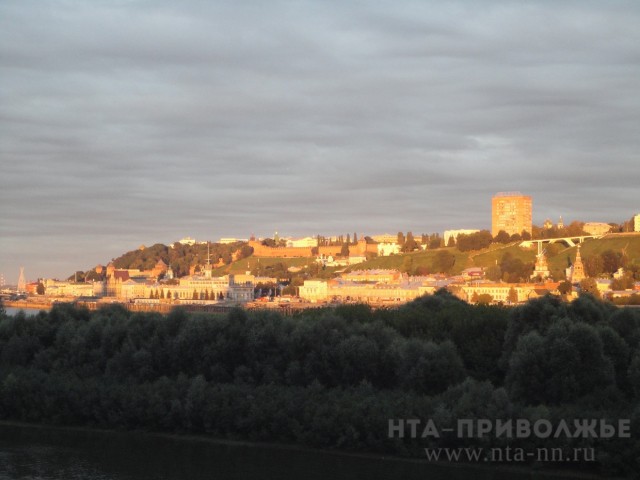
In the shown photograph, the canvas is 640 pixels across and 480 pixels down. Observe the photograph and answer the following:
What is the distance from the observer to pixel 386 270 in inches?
5153

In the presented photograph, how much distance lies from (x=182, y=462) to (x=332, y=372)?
5376mm

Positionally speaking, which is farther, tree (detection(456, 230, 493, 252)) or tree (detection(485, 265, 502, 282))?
tree (detection(456, 230, 493, 252))

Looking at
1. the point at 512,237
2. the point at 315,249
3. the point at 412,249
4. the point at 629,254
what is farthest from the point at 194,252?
the point at 629,254

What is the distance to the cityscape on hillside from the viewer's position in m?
104

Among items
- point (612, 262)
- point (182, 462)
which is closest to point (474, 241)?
point (612, 262)

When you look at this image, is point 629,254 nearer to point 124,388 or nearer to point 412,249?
point 412,249

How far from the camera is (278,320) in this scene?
1054 inches

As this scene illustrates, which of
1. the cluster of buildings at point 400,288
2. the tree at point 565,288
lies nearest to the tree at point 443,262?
the cluster of buildings at point 400,288

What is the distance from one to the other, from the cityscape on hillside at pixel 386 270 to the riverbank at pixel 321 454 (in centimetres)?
6329

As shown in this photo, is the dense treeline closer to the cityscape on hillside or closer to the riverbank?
the riverbank

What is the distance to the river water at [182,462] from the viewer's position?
61.0ft

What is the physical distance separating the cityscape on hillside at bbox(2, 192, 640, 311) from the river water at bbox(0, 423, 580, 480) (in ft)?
211

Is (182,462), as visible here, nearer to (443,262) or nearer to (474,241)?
(443,262)

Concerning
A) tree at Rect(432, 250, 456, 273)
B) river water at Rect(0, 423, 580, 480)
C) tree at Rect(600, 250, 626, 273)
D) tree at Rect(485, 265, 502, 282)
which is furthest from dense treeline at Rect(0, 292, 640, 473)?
tree at Rect(432, 250, 456, 273)
